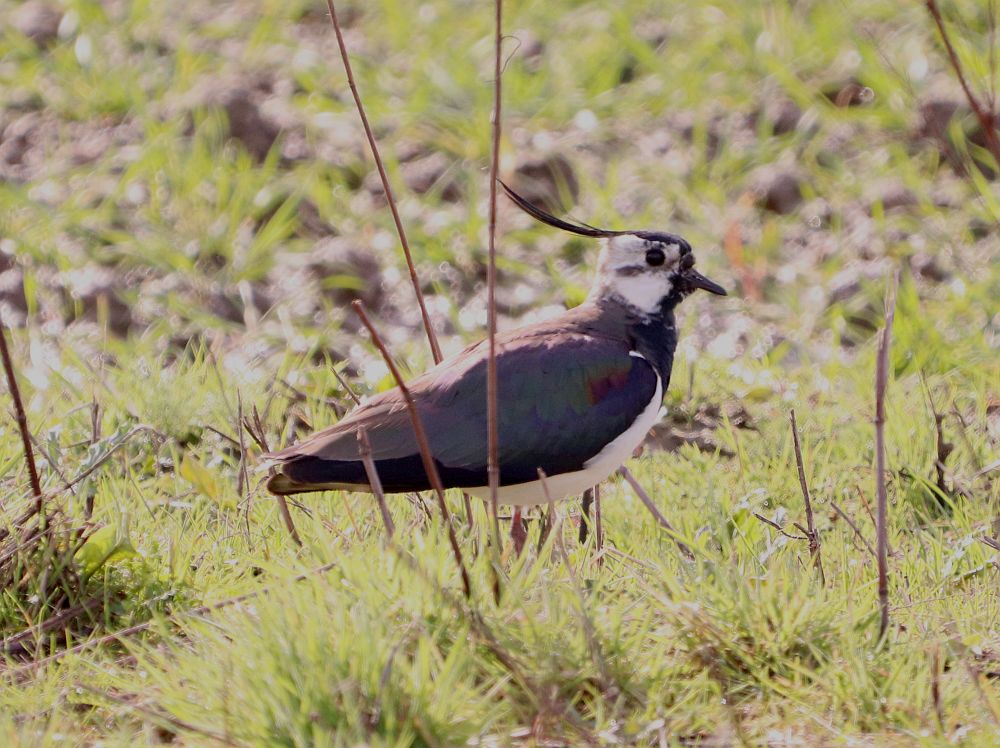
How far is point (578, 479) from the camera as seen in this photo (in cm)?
400

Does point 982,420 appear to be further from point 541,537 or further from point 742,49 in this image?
point 742,49

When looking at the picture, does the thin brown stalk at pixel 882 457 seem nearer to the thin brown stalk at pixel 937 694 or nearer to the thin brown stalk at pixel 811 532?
the thin brown stalk at pixel 937 694

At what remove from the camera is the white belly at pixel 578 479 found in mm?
3989

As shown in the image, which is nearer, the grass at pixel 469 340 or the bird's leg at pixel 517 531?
the grass at pixel 469 340

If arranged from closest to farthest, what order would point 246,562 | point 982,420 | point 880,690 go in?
1. point 880,690
2. point 246,562
3. point 982,420

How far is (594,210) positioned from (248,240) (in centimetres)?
144

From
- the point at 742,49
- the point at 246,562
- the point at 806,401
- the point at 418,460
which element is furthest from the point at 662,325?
the point at 742,49

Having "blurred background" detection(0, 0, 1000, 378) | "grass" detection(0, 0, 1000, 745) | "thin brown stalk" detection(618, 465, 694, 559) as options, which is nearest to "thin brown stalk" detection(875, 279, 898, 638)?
"grass" detection(0, 0, 1000, 745)

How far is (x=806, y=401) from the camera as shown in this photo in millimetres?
5227

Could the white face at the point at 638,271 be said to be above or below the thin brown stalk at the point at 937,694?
above

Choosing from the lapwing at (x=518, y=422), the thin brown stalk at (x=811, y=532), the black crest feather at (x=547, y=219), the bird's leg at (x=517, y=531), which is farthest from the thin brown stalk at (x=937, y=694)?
the black crest feather at (x=547, y=219)

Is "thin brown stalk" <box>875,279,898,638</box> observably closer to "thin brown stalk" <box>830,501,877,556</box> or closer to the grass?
Answer: the grass

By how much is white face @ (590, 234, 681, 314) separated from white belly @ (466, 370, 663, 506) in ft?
2.04

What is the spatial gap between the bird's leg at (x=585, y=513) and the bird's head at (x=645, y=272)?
0.59 metres
